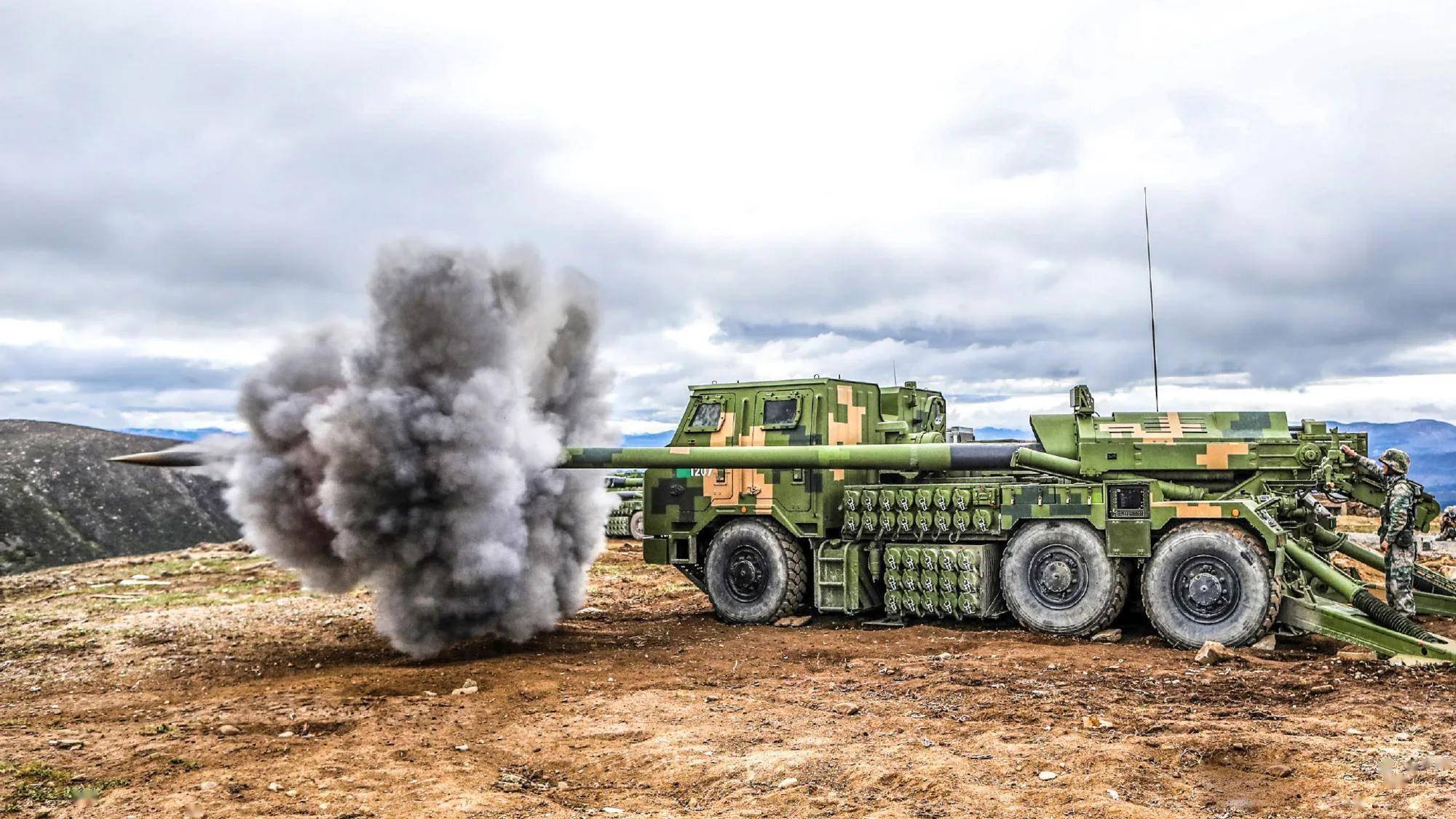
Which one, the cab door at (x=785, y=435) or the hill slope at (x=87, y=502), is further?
the hill slope at (x=87, y=502)

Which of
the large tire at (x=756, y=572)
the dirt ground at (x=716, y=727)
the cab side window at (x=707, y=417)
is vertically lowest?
the dirt ground at (x=716, y=727)

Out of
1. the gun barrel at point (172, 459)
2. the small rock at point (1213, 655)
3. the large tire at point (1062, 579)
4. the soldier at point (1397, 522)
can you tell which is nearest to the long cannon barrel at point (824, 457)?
the large tire at point (1062, 579)

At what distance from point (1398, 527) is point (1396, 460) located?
0.66 meters

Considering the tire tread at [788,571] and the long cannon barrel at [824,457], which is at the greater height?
the long cannon barrel at [824,457]

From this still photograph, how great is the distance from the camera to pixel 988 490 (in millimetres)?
12461

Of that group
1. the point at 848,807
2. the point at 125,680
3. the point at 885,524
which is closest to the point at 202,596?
the point at 125,680

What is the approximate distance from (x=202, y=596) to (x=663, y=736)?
12258mm

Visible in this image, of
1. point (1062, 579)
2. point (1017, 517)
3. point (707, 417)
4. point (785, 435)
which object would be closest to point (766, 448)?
point (785, 435)

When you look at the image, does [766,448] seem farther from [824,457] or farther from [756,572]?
[756,572]

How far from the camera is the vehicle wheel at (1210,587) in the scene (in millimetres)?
10836

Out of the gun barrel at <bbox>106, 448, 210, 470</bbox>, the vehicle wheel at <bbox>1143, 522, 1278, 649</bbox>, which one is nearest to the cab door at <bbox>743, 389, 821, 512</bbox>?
the vehicle wheel at <bbox>1143, 522, 1278, 649</bbox>

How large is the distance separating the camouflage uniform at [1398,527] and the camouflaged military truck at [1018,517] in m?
0.17

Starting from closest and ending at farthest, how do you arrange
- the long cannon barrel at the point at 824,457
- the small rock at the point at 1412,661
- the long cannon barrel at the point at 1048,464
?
1. the small rock at the point at 1412,661
2. the long cannon barrel at the point at 1048,464
3. the long cannon barrel at the point at 824,457

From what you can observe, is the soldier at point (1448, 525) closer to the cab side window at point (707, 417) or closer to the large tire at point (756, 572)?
the large tire at point (756, 572)
